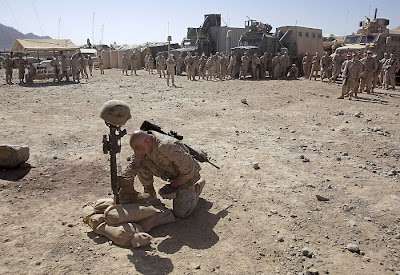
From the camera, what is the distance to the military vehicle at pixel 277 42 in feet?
64.9

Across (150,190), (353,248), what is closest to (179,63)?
(150,190)

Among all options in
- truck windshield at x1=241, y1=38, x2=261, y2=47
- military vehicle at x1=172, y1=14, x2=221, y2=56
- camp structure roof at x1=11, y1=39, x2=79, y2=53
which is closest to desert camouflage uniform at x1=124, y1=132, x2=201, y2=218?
truck windshield at x1=241, y1=38, x2=261, y2=47

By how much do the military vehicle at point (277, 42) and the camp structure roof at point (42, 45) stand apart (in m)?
14.1

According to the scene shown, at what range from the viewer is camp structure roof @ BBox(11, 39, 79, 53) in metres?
24.5

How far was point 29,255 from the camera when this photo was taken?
307 centimetres

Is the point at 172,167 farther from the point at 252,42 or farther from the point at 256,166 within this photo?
the point at 252,42

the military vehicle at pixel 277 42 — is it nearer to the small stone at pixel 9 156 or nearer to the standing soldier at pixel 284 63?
the standing soldier at pixel 284 63

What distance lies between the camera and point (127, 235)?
3184 mm

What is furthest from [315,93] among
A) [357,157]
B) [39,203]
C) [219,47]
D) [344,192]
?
[219,47]

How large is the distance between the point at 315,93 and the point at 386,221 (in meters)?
9.61

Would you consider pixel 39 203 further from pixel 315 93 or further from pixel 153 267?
pixel 315 93

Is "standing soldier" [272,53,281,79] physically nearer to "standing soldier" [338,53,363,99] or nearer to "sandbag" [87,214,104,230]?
"standing soldier" [338,53,363,99]

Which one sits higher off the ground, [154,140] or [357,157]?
[154,140]

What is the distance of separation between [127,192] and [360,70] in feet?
33.0
